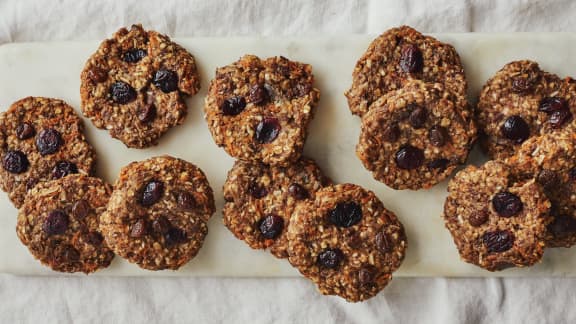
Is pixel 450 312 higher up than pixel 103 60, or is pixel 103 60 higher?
pixel 103 60

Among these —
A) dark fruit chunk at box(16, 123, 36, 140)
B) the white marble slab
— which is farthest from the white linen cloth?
dark fruit chunk at box(16, 123, 36, 140)

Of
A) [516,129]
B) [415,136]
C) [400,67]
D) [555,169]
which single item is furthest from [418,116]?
[555,169]

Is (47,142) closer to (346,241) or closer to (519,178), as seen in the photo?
(346,241)

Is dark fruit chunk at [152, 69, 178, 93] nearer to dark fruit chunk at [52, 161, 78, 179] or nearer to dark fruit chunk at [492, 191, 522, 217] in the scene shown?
dark fruit chunk at [52, 161, 78, 179]

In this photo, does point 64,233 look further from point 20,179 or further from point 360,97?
point 360,97

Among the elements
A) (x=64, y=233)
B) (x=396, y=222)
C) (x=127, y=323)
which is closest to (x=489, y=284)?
(x=396, y=222)
